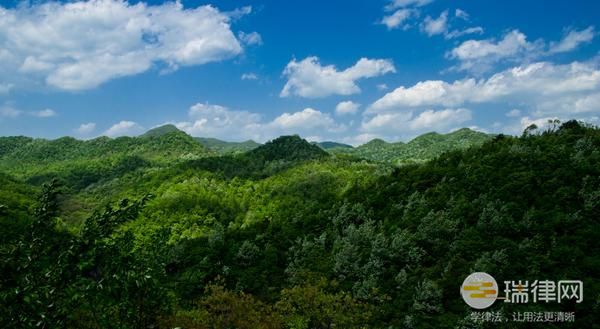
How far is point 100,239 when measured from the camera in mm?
8859

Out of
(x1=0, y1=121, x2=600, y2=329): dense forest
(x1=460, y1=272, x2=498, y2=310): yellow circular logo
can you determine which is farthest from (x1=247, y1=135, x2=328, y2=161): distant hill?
(x1=460, y1=272, x2=498, y2=310): yellow circular logo

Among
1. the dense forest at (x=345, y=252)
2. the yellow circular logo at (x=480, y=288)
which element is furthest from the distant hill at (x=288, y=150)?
the yellow circular logo at (x=480, y=288)

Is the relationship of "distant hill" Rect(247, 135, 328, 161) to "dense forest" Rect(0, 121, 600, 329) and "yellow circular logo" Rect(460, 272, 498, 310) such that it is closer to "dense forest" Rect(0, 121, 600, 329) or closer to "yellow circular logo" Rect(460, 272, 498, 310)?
"dense forest" Rect(0, 121, 600, 329)

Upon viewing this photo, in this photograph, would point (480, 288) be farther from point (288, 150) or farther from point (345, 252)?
point (288, 150)

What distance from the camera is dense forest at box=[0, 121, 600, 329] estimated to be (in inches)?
342

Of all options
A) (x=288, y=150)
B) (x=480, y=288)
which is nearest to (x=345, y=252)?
(x=480, y=288)

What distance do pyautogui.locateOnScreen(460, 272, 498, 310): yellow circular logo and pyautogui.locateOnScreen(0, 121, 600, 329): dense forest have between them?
2.80 m

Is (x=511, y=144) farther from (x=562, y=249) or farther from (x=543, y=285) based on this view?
(x=543, y=285)

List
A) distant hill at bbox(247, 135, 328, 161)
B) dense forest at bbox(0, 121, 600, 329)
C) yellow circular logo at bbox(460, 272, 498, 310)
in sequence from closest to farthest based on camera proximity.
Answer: dense forest at bbox(0, 121, 600, 329)
yellow circular logo at bbox(460, 272, 498, 310)
distant hill at bbox(247, 135, 328, 161)

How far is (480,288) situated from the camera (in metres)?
33.2

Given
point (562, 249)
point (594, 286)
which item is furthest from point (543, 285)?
point (562, 249)

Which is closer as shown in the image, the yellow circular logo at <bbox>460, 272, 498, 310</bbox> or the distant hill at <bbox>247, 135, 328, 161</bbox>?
the yellow circular logo at <bbox>460, 272, 498, 310</bbox>

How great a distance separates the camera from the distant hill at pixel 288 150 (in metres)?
157

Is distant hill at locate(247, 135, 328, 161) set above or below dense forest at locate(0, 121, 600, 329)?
above
